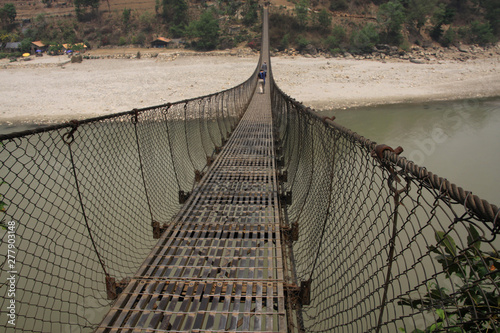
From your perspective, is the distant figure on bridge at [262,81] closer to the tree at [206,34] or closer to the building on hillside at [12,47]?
the tree at [206,34]

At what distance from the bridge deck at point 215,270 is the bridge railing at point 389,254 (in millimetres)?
276

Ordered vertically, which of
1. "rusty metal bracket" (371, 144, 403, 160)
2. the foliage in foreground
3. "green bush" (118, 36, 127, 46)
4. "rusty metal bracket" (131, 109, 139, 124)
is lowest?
the foliage in foreground

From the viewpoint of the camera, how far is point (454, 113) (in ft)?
36.8

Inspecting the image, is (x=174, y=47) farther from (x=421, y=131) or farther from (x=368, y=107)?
(x=421, y=131)

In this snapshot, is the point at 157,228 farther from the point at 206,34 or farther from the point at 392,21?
the point at 392,21

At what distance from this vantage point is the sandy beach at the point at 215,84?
11.5m

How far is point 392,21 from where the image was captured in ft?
91.1

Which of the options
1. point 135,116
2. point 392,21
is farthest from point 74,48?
point 135,116

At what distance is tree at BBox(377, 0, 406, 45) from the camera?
89.7 feet

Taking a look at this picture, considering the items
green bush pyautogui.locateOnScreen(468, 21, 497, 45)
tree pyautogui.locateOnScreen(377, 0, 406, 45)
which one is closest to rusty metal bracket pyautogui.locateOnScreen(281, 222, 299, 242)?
tree pyautogui.locateOnScreen(377, 0, 406, 45)

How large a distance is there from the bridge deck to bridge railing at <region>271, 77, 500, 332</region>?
0.28 meters
